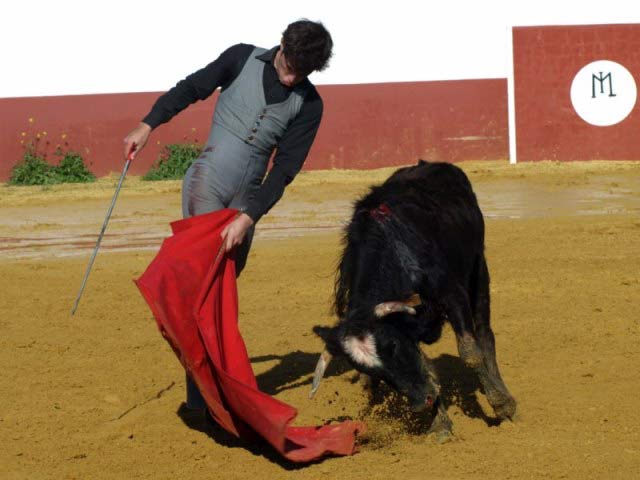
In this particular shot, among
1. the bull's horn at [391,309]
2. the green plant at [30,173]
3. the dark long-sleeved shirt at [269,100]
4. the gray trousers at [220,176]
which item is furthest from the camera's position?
the green plant at [30,173]

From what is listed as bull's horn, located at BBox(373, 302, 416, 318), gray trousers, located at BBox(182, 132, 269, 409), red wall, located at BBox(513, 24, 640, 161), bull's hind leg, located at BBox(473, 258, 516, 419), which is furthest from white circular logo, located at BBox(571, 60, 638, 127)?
bull's horn, located at BBox(373, 302, 416, 318)

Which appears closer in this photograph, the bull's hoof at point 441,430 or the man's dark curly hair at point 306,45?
the man's dark curly hair at point 306,45

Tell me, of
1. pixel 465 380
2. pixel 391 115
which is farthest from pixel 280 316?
pixel 391 115

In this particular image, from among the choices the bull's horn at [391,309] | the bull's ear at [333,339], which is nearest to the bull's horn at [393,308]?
the bull's horn at [391,309]

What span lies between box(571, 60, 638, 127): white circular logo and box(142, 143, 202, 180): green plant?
5046 millimetres

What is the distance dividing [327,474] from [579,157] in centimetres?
1272

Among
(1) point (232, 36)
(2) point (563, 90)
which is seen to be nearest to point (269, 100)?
(1) point (232, 36)

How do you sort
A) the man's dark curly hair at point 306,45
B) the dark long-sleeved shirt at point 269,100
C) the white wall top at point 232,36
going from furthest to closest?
the white wall top at point 232,36, the dark long-sleeved shirt at point 269,100, the man's dark curly hair at point 306,45

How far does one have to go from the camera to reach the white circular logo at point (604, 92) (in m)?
15.8

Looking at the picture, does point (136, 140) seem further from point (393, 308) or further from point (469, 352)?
point (469, 352)

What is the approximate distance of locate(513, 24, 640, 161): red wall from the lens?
15844 mm

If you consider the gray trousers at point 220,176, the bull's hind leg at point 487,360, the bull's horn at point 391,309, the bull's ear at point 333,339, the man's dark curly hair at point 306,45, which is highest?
the man's dark curly hair at point 306,45

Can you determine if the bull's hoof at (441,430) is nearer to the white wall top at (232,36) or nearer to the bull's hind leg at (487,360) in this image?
the bull's hind leg at (487,360)

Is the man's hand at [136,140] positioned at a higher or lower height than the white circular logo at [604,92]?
higher
